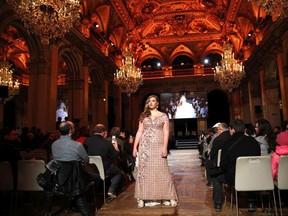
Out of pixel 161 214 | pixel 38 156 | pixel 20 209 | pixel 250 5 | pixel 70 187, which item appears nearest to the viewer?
pixel 70 187

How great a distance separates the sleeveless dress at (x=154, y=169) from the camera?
3514mm

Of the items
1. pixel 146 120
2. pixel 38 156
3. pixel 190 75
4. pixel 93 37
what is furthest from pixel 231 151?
pixel 190 75

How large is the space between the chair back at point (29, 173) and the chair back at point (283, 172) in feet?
9.70

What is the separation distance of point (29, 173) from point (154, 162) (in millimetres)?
1673

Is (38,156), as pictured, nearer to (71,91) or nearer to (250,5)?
(71,91)

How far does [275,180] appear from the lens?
3.31 meters

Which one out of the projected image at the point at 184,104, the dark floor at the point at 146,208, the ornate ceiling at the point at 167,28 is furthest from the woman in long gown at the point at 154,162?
the projected image at the point at 184,104

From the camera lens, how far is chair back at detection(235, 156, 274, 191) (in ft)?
9.59

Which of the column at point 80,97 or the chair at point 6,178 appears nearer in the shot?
the chair at point 6,178

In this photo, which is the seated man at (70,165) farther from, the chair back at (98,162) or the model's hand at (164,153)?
the model's hand at (164,153)

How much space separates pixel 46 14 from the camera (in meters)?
5.70

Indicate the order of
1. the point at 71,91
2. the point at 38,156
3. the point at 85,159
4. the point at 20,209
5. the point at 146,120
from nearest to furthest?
the point at 85,159, the point at 146,120, the point at 20,209, the point at 38,156, the point at 71,91

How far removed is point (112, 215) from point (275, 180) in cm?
223

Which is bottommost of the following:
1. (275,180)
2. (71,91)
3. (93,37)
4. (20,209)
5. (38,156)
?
(20,209)
